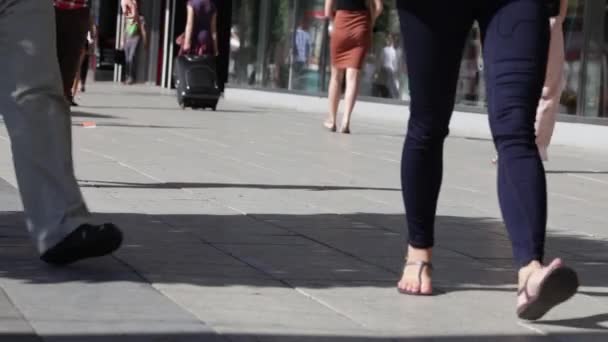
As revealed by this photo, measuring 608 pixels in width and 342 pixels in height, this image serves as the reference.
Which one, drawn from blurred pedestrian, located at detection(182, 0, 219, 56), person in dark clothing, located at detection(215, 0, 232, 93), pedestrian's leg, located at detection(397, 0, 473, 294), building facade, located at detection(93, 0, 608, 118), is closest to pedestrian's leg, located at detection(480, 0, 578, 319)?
pedestrian's leg, located at detection(397, 0, 473, 294)

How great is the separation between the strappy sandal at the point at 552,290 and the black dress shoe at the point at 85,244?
5.27 ft

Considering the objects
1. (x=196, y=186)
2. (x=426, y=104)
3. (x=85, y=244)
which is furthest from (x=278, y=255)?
(x=196, y=186)

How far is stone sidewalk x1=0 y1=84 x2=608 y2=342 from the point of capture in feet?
16.1

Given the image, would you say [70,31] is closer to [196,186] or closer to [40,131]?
[40,131]

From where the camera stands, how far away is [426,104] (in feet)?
18.0

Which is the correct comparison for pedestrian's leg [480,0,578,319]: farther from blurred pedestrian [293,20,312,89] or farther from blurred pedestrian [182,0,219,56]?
blurred pedestrian [293,20,312,89]

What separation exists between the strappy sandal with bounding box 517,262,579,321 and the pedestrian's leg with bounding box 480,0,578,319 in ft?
0.27

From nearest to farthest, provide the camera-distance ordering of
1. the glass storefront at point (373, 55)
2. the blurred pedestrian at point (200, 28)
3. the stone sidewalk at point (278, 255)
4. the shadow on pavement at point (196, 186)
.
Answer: the stone sidewalk at point (278, 255) → the shadow on pavement at point (196, 186) → the glass storefront at point (373, 55) → the blurred pedestrian at point (200, 28)

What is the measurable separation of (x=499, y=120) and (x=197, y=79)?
15.8 metres

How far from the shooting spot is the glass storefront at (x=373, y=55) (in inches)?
727

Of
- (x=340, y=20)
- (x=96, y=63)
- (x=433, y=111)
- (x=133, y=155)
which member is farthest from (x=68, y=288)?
(x=96, y=63)

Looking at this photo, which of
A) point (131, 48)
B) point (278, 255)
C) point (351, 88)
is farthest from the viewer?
point (131, 48)

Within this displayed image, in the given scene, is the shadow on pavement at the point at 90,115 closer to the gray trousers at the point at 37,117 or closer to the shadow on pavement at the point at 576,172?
the shadow on pavement at the point at 576,172

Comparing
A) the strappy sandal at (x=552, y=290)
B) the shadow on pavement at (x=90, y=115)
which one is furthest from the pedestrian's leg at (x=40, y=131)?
the shadow on pavement at (x=90, y=115)
